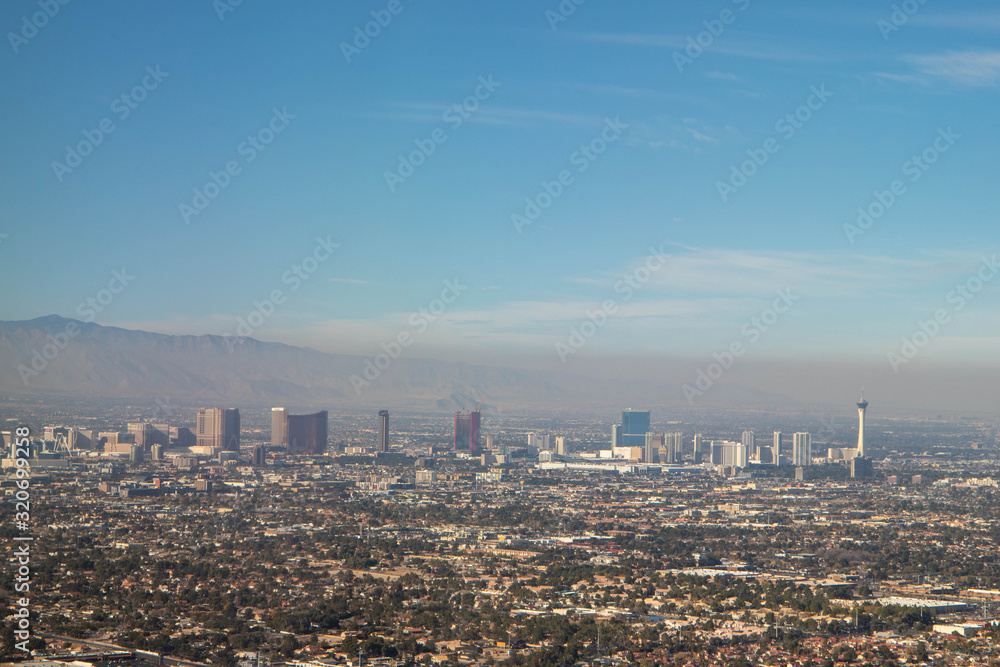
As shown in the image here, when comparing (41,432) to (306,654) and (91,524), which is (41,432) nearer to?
(91,524)

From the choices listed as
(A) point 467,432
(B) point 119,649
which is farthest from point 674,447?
(B) point 119,649

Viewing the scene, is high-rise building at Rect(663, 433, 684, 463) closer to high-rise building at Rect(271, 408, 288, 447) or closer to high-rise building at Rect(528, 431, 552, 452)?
high-rise building at Rect(528, 431, 552, 452)

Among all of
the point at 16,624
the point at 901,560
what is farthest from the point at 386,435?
the point at 16,624

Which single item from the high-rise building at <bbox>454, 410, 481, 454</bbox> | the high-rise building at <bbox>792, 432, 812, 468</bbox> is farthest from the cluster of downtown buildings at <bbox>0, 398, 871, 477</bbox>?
the high-rise building at <bbox>792, 432, 812, 468</bbox>

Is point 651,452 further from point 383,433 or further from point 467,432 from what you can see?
point 383,433

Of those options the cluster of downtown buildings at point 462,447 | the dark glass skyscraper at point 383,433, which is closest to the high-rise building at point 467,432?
the cluster of downtown buildings at point 462,447

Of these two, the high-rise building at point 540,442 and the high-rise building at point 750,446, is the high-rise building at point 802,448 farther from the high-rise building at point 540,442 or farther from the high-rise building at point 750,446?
the high-rise building at point 540,442

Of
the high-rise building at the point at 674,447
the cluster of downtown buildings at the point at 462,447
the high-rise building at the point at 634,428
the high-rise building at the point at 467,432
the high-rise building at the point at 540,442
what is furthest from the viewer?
the high-rise building at the point at 634,428
